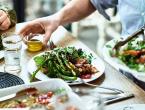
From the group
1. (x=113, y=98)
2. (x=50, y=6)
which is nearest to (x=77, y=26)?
(x=50, y=6)

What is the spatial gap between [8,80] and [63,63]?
213 mm

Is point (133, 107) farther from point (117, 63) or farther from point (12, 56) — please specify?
point (12, 56)

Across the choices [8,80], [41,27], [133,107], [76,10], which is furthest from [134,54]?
[76,10]

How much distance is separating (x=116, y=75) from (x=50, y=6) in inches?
113

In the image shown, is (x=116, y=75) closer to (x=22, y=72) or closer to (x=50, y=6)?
(x=22, y=72)

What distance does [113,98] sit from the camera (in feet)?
3.67

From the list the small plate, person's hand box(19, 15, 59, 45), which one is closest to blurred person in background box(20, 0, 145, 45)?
person's hand box(19, 15, 59, 45)

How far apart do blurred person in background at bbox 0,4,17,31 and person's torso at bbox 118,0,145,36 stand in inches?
22.2

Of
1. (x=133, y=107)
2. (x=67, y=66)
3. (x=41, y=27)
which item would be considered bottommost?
(x=133, y=107)

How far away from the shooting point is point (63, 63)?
1.29 meters

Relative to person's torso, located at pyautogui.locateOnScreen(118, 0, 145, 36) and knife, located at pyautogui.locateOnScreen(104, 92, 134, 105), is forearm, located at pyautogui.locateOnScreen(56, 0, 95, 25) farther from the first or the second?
knife, located at pyautogui.locateOnScreen(104, 92, 134, 105)

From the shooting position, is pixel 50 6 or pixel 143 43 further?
pixel 50 6

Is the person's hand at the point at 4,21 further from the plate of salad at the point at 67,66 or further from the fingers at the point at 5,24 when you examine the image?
the plate of salad at the point at 67,66

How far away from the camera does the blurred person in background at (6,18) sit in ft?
5.75
